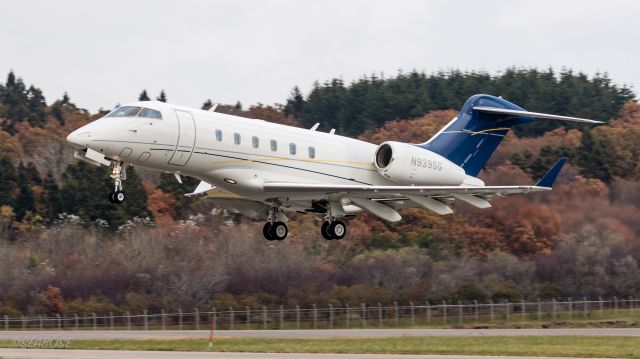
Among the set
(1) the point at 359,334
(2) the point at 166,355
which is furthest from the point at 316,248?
(2) the point at 166,355

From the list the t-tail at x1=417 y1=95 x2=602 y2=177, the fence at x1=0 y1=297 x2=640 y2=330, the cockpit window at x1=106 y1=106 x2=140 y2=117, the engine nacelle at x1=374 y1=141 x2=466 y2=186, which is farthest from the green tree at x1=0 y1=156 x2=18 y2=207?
the cockpit window at x1=106 y1=106 x2=140 y2=117

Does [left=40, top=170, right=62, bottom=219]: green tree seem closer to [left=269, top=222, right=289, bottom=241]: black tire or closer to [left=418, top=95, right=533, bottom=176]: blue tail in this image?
[left=269, top=222, right=289, bottom=241]: black tire

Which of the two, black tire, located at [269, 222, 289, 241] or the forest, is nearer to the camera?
black tire, located at [269, 222, 289, 241]

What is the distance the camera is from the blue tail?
33.9 metres

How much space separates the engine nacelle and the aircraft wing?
601mm

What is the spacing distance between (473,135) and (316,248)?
19768 millimetres

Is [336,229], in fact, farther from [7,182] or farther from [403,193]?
[7,182]

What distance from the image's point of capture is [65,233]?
5541 cm

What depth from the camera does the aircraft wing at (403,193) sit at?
29.8 m

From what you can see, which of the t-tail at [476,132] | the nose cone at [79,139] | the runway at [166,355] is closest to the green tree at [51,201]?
the t-tail at [476,132]

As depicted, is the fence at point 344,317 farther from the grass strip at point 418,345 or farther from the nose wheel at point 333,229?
the nose wheel at point 333,229

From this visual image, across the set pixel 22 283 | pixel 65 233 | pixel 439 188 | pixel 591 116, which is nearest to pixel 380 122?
pixel 591 116

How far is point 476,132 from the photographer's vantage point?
3441cm

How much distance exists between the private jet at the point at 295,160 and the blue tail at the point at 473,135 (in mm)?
27
